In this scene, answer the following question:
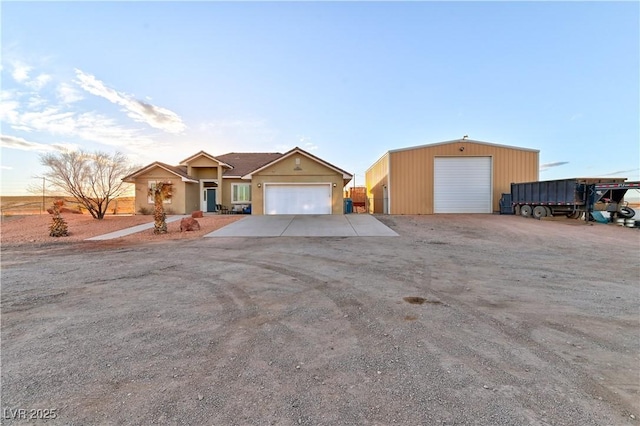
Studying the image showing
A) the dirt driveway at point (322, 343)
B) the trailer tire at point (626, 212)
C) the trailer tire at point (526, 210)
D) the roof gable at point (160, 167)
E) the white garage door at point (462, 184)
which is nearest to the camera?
the dirt driveway at point (322, 343)

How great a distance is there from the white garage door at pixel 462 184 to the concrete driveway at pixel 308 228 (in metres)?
6.16

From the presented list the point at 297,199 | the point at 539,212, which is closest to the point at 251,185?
the point at 297,199

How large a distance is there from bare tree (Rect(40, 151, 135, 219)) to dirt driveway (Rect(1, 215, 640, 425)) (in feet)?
42.5

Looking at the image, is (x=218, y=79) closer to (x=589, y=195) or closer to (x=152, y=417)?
(x=152, y=417)

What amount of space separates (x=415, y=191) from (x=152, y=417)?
19145 mm

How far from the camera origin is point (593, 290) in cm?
514

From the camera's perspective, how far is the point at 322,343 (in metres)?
3.19

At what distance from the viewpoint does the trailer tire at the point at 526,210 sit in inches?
679

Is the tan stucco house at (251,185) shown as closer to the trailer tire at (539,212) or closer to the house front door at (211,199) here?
the house front door at (211,199)

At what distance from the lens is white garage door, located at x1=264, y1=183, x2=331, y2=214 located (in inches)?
762

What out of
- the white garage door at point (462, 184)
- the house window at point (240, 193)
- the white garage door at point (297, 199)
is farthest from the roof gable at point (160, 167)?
the white garage door at point (462, 184)

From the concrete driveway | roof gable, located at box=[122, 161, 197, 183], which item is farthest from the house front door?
the concrete driveway

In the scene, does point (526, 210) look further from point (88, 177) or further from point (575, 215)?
point (88, 177)

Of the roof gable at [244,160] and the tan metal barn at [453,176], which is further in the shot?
the roof gable at [244,160]
